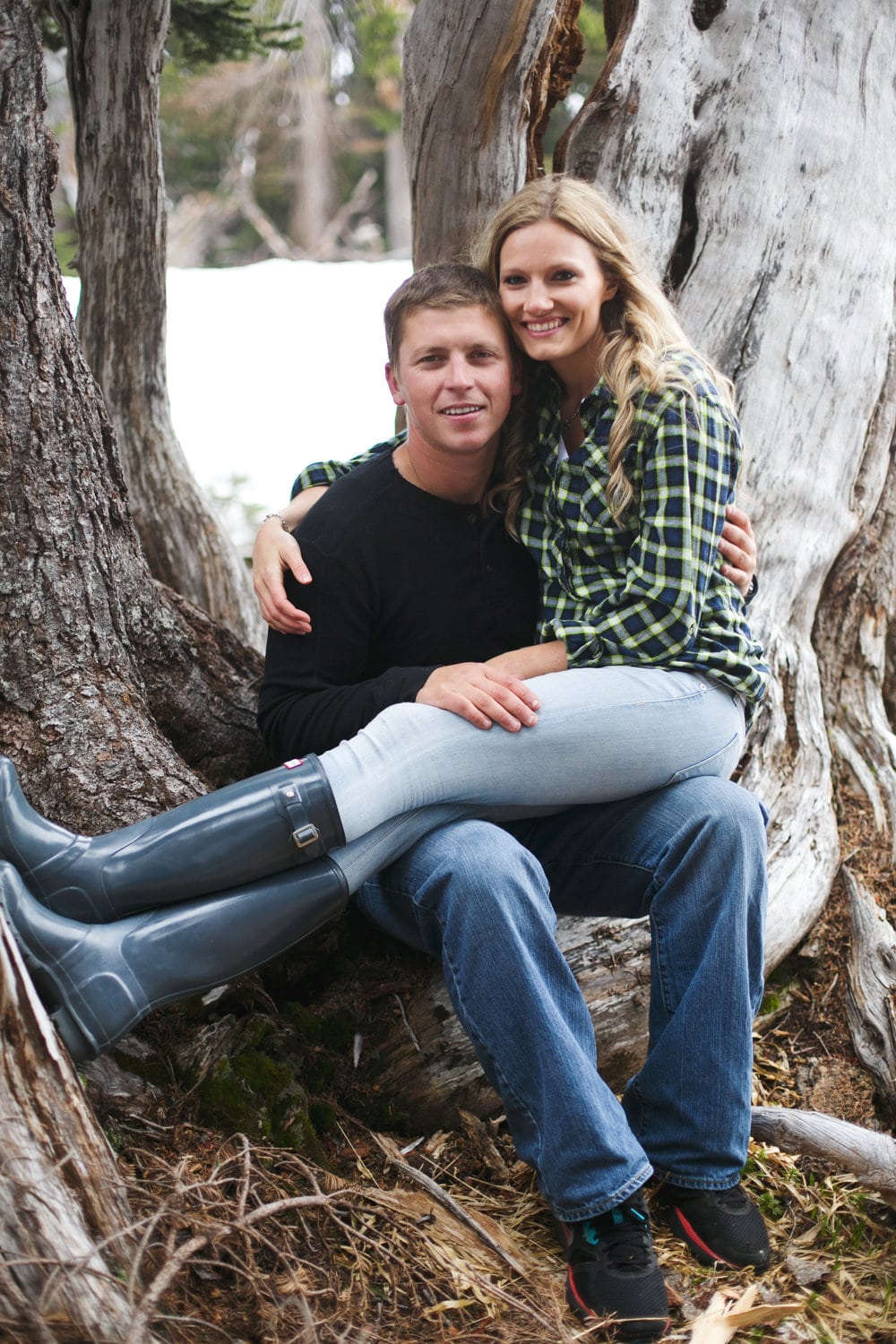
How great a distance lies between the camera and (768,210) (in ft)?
11.9

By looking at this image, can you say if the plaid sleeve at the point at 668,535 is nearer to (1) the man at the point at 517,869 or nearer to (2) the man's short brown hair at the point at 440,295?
(1) the man at the point at 517,869

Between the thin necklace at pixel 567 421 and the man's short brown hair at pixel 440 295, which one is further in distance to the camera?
the thin necklace at pixel 567 421

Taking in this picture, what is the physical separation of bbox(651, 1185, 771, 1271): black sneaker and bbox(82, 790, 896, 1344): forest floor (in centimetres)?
3

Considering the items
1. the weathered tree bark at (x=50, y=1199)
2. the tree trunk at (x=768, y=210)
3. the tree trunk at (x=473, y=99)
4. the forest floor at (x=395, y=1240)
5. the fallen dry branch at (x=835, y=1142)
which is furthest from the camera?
the tree trunk at (x=768, y=210)

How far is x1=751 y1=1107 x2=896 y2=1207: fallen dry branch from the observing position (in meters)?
2.37

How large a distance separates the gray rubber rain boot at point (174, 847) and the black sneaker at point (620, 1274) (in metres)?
0.85

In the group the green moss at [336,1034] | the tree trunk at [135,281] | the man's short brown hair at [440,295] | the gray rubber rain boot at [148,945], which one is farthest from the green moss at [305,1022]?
the tree trunk at [135,281]

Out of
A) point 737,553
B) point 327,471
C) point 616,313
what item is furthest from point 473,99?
point 737,553

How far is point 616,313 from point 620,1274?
6.72 feet

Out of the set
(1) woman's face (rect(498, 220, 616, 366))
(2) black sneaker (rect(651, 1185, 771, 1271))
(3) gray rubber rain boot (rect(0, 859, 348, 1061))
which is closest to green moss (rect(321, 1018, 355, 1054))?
(3) gray rubber rain boot (rect(0, 859, 348, 1061))

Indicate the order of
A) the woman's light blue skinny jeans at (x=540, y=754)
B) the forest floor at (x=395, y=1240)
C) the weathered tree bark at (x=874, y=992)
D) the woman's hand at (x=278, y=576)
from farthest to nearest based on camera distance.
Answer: the weathered tree bark at (x=874, y=992), the woman's hand at (x=278, y=576), the woman's light blue skinny jeans at (x=540, y=754), the forest floor at (x=395, y=1240)

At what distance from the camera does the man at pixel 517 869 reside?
211 centimetres

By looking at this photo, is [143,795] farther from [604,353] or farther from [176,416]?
[176,416]

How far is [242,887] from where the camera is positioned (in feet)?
7.18
